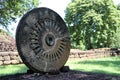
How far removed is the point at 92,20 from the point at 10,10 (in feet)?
81.2

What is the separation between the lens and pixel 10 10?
2748 cm

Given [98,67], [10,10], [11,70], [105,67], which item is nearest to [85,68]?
[98,67]

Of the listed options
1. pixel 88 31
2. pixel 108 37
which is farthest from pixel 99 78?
pixel 108 37

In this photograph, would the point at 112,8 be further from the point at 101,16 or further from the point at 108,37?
the point at 108,37

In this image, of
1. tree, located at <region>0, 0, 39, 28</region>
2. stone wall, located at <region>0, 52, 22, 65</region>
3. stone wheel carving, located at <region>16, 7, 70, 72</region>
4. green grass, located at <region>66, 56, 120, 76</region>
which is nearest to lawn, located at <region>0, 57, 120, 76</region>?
green grass, located at <region>66, 56, 120, 76</region>

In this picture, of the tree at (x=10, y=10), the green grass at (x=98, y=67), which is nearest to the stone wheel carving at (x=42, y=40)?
the green grass at (x=98, y=67)

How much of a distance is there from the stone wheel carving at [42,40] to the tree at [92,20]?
3968 centimetres

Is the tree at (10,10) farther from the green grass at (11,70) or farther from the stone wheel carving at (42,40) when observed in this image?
the stone wheel carving at (42,40)

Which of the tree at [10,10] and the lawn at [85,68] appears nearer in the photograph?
the lawn at [85,68]

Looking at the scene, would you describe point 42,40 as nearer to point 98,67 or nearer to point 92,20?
point 98,67

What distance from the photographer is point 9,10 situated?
27422 millimetres

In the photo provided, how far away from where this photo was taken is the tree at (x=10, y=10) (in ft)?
86.0

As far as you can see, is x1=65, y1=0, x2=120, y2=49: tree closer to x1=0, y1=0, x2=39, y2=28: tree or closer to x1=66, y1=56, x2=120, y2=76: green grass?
x1=0, y1=0, x2=39, y2=28: tree

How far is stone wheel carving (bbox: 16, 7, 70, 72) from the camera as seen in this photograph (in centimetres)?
862
